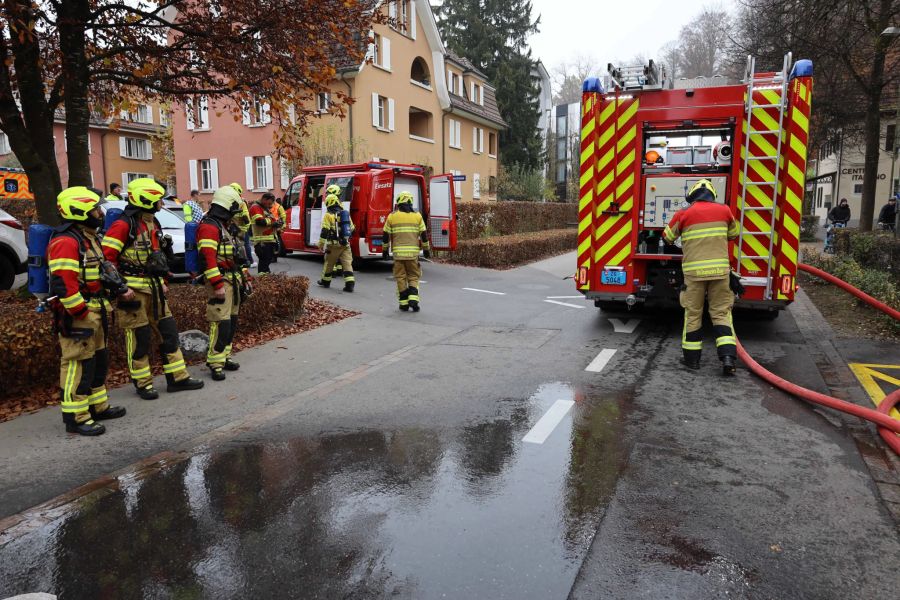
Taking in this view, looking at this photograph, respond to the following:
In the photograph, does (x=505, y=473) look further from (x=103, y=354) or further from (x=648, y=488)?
(x=103, y=354)

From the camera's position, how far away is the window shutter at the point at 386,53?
27.0 meters

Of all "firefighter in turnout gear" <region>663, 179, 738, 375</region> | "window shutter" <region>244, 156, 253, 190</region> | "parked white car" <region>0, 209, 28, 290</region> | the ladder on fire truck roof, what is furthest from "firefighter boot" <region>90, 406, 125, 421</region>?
"window shutter" <region>244, 156, 253, 190</region>

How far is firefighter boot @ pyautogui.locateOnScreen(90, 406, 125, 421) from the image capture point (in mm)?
5195

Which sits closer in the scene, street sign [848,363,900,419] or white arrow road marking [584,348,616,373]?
street sign [848,363,900,419]

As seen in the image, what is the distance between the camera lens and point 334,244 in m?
12.1

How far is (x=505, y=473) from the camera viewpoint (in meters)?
4.09

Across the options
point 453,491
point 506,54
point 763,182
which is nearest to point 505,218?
point 763,182

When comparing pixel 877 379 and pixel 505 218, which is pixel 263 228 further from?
pixel 505 218

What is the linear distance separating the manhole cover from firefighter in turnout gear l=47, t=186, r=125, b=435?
4109 mm

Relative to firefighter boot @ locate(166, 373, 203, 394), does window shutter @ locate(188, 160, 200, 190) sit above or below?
above

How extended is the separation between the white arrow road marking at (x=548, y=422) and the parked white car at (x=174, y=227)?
8122 millimetres

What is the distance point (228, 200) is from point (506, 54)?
41.7 metres

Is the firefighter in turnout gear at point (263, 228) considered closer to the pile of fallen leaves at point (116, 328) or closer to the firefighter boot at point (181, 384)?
the pile of fallen leaves at point (116, 328)

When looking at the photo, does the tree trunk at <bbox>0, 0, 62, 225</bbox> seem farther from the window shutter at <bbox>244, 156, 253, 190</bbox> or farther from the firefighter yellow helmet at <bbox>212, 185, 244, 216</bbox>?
the window shutter at <bbox>244, 156, 253, 190</bbox>
